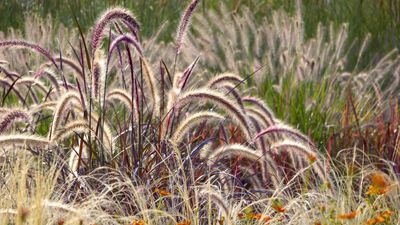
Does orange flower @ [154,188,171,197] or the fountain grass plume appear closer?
orange flower @ [154,188,171,197]

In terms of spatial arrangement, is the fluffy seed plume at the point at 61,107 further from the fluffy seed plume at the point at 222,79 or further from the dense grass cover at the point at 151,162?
the fluffy seed plume at the point at 222,79

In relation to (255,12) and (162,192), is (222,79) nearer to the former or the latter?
(162,192)

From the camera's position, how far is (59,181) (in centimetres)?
485

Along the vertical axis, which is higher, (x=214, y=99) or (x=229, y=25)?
(x=214, y=99)

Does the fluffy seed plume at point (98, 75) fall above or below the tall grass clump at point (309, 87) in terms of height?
above

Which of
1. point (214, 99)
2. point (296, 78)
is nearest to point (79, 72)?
point (214, 99)

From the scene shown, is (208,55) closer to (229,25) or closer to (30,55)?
(229,25)

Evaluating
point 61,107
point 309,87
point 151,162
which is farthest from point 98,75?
point 309,87

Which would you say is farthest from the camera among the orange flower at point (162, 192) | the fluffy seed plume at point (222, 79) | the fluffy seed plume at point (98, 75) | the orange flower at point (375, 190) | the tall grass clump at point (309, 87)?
the tall grass clump at point (309, 87)

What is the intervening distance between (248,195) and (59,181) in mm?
963

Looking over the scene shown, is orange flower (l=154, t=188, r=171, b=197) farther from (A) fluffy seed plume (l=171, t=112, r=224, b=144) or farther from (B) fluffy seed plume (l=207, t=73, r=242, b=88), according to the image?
(B) fluffy seed plume (l=207, t=73, r=242, b=88)

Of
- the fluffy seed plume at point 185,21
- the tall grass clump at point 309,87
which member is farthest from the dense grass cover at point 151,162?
the tall grass clump at point 309,87

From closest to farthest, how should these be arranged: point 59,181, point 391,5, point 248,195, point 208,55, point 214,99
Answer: point 214,99, point 59,181, point 248,195, point 208,55, point 391,5

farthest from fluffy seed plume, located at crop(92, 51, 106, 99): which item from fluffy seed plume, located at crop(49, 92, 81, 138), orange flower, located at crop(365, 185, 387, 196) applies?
orange flower, located at crop(365, 185, 387, 196)
